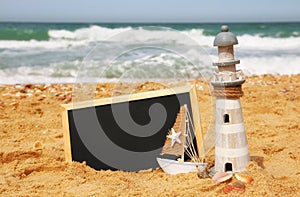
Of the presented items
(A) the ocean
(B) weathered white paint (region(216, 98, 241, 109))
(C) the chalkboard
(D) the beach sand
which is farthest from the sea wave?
(D) the beach sand

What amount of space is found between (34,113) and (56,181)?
263 cm

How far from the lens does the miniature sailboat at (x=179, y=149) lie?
280cm

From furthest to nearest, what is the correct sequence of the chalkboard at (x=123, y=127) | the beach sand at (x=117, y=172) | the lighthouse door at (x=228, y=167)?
the chalkboard at (x=123, y=127) → the lighthouse door at (x=228, y=167) → the beach sand at (x=117, y=172)

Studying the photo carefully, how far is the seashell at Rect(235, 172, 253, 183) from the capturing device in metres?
2.47

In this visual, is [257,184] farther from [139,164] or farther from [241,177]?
[139,164]

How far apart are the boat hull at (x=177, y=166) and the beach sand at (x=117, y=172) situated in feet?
0.21

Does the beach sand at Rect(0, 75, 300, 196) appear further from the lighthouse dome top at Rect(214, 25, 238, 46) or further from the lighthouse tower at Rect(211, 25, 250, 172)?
the lighthouse dome top at Rect(214, 25, 238, 46)

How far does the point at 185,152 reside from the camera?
3.06 metres

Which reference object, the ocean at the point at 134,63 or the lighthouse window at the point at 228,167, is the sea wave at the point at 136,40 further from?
the lighthouse window at the point at 228,167

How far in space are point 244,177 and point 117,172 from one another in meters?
1.01

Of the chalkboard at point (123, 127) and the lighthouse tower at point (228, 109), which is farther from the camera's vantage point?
the chalkboard at point (123, 127)

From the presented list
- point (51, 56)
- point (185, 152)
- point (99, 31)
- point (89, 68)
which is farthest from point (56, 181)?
point (99, 31)

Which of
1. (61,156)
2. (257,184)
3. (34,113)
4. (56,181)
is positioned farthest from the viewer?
(34,113)

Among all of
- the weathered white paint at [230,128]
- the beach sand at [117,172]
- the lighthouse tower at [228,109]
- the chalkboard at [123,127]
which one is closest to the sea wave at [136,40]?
the chalkboard at [123,127]
